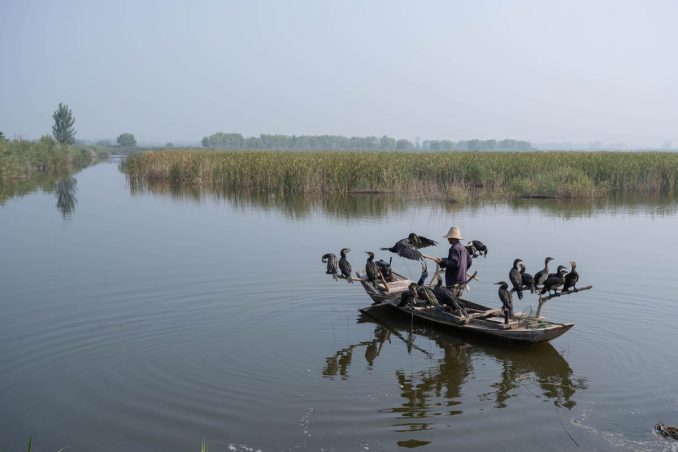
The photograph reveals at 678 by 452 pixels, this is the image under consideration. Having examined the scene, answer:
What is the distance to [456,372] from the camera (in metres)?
9.59

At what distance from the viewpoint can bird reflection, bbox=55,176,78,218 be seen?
27417 millimetres

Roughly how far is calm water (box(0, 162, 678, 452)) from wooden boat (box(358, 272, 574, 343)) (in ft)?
0.94

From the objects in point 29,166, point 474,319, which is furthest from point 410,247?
point 29,166

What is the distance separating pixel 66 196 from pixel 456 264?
1070 inches

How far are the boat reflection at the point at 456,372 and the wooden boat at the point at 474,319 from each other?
0.90 ft

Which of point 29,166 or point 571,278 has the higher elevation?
point 29,166

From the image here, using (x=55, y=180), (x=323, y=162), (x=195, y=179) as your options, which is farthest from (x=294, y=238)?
(x=55, y=180)

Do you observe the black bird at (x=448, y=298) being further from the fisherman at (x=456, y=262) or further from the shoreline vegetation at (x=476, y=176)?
the shoreline vegetation at (x=476, y=176)

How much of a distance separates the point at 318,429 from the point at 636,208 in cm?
2311

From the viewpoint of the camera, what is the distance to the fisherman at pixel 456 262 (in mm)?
11336

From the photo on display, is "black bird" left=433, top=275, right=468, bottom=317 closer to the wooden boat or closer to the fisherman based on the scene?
the wooden boat

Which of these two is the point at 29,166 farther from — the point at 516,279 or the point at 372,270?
the point at 516,279

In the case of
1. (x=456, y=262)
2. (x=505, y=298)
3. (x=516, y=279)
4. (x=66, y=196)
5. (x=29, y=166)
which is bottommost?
(x=505, y=298)

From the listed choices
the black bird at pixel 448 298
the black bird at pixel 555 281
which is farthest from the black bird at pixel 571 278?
the black bird at pixel 448 298
